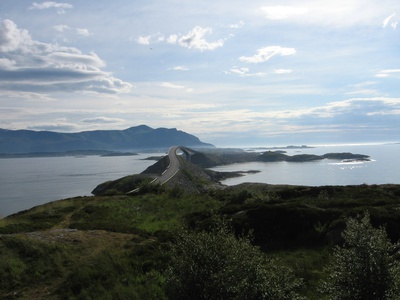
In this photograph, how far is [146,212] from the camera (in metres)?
30.2

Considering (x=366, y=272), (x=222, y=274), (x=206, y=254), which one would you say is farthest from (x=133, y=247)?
(x=366, y=272)

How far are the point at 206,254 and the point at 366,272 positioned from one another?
353cm

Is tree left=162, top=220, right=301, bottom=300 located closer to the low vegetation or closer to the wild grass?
the low vegetation

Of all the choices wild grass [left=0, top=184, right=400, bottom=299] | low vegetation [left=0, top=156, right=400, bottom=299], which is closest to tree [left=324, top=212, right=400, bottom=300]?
low vegetation [left=0, top=156, right=400, bottom=299]

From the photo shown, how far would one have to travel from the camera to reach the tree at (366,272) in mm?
7590

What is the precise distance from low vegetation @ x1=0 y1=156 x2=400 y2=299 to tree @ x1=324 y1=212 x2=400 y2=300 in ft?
0.09

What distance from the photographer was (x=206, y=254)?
27.1ft

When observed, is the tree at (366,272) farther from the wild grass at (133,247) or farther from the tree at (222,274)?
the wild grass at (133,247)

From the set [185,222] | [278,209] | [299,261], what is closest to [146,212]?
[185,222]

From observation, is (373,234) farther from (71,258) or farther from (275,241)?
(71,258)

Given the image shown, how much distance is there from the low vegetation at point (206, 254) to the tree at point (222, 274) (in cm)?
2

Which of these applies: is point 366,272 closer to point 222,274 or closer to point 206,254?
point 222,274

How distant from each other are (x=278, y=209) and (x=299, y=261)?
566 cm

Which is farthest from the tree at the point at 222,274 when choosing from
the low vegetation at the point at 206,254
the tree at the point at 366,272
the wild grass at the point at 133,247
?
the wild grass at the point at 133,247
